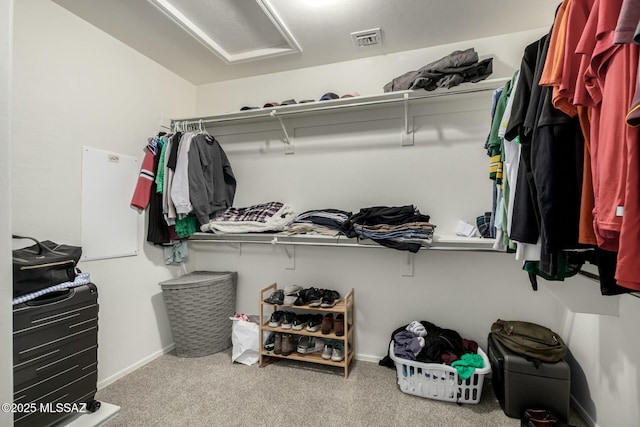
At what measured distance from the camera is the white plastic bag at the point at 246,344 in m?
2.29

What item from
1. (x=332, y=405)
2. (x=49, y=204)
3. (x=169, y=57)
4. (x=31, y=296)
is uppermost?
(x=169, y=57)

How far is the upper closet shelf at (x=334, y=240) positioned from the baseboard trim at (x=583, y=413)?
0.99m

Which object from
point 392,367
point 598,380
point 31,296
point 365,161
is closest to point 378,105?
point 365,161

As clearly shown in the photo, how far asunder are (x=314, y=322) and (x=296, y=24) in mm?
2106

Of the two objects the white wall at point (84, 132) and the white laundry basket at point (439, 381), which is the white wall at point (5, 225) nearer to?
the white wall at point (84, 132)

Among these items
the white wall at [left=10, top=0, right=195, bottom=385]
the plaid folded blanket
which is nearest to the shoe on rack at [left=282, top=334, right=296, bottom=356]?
the plaid folded blanket

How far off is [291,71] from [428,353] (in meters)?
2.46

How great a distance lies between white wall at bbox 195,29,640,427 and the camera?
2.10m

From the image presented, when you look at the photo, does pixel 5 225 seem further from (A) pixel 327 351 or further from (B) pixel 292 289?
(A) pixel 327 351

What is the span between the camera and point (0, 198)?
2.59ft

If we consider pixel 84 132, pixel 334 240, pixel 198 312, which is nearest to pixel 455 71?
pixel 334 240

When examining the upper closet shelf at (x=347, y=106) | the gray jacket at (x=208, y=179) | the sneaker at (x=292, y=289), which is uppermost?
the upper closet shelf at (x=347, y=106)

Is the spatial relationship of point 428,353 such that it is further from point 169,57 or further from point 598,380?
point 169,57

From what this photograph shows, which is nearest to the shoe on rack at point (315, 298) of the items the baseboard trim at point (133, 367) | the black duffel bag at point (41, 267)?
the baseboard trim at point (133, 367)
